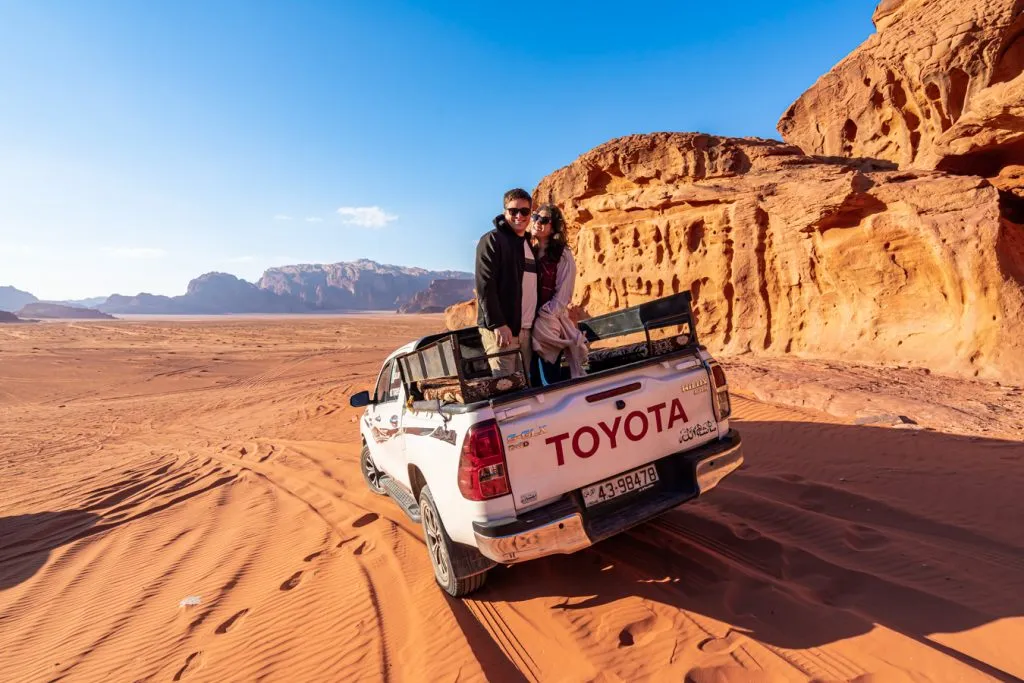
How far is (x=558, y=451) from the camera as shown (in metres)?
2.94

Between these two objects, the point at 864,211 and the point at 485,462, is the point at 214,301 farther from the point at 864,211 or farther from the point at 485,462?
the point at 485,462

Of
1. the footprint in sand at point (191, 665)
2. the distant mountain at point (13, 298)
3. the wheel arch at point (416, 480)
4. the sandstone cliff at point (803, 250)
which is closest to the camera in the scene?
the footprint in sand at point (191, 665)

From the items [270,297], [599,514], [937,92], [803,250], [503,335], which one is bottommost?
[599,514]

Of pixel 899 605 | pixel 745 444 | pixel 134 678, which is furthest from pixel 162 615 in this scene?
pixel 745 444

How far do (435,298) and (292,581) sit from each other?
11097cm

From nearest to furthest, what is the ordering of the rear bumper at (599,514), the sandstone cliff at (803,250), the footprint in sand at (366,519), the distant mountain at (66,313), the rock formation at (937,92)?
the rear bumper at (599,514)
the footprint in sand at (366,519)
the sandstone cliff at (803,250)
the rock formation at (937,92)
the distant mountain at (66,313)

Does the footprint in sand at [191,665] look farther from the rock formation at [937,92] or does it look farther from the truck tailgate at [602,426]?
the rock formation at [937,92]

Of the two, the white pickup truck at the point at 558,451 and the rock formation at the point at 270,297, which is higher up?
the rock formation at the point at 270,297

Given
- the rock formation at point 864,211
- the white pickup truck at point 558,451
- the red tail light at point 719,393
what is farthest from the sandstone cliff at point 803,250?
the white pickup truck at point 558,451

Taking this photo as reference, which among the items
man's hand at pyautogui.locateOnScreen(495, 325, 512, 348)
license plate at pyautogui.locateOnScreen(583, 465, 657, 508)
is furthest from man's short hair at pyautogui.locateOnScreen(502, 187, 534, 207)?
license plate at pyautogui.locateOnScreen(583, 465, 657, 508)

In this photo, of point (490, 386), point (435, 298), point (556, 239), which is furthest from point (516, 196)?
point (435, 298)

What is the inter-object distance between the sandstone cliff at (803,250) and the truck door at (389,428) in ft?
31.1

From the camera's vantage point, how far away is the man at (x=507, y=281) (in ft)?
12.0

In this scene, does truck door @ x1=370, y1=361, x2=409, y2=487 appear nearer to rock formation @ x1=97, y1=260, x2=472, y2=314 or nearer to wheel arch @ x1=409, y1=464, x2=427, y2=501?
wheel arch @ x1=409, y1=464, x2=427, y2=501
